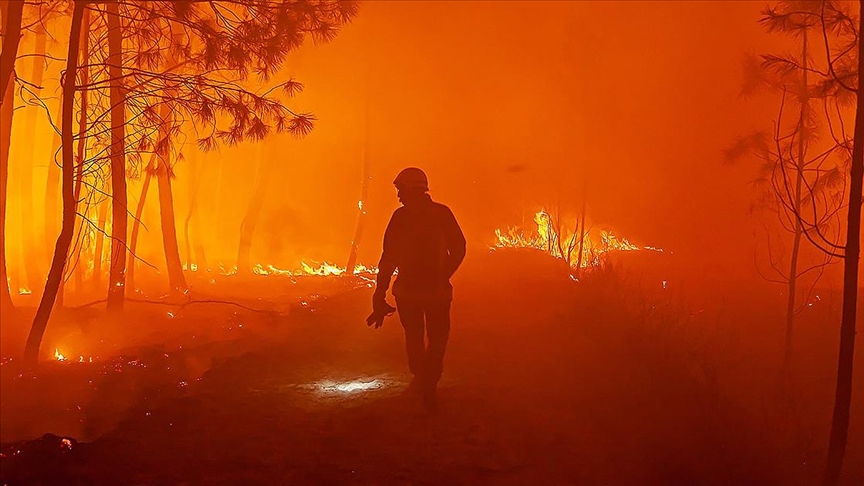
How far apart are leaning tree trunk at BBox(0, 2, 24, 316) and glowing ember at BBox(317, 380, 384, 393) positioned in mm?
4284

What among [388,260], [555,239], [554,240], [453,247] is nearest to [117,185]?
[388,260]

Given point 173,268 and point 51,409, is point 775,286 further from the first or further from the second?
point 51,409

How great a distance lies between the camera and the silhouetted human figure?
6.30m

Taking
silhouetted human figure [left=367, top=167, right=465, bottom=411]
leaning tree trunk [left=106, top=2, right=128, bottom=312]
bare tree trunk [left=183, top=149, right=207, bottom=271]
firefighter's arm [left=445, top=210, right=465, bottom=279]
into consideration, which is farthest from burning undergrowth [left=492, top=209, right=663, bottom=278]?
silhouetted human figure [left=367, top=167, right=465, bottom=411]

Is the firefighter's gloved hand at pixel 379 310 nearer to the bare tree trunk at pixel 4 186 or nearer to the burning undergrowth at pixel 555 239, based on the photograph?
the bare tree trunk at pixel 4 186

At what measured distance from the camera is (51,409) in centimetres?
570

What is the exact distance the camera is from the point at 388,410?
639 centimetres

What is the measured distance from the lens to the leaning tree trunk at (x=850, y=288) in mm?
4977

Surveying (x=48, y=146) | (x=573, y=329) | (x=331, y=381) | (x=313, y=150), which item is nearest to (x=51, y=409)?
(x=331, y=381)

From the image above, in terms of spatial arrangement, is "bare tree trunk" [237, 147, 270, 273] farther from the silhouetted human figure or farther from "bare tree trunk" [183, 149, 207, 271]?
the silhouetted human figure

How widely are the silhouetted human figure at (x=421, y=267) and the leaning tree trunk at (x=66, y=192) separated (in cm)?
312

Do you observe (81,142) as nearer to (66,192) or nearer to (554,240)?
(66,192)

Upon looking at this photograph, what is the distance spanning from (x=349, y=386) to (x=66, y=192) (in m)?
3.52

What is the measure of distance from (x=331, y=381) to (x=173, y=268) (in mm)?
7441
